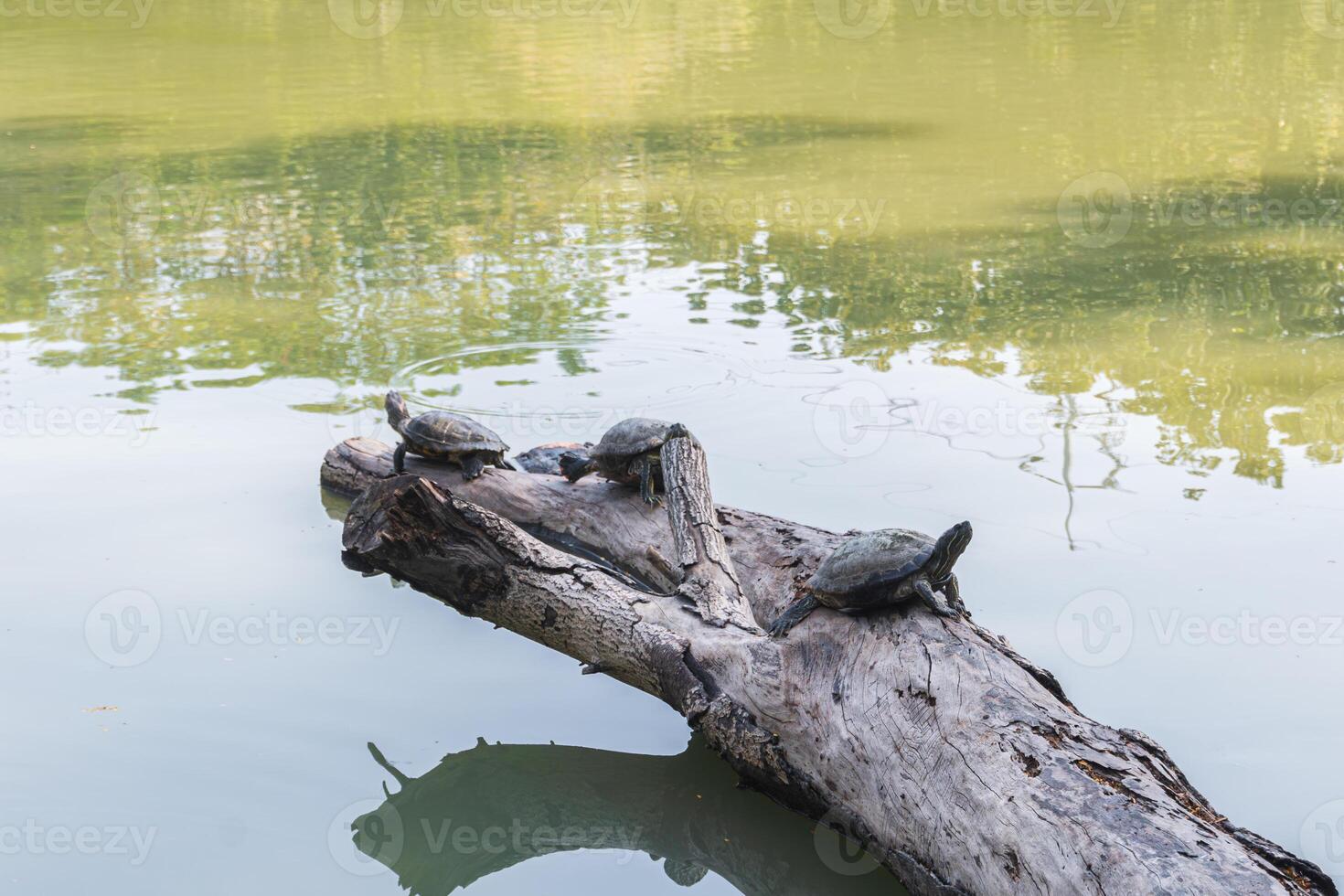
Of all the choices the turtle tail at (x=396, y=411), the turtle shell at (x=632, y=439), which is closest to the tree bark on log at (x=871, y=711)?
the turtle shell at (x=632, y=439)

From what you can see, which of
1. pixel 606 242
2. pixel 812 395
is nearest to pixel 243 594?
pixel 812 395

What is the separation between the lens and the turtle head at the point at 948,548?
3.65 meters

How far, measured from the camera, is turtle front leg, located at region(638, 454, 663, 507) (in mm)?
5090

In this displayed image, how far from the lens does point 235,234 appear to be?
34.0ft

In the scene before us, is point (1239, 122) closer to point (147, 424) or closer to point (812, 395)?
point (812, 395)

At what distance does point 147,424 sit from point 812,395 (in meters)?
3.22

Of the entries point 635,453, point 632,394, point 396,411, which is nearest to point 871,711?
point 635,453

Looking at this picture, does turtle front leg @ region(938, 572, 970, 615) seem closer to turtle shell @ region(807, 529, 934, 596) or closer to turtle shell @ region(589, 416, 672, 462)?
turtle shell @ region(807, 529, 934, 596)

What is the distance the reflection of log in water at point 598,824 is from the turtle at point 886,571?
59 centimetres

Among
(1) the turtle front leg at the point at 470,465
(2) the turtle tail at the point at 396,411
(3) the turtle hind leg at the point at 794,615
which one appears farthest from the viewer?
(2) the turtle tail at the point at 396,411

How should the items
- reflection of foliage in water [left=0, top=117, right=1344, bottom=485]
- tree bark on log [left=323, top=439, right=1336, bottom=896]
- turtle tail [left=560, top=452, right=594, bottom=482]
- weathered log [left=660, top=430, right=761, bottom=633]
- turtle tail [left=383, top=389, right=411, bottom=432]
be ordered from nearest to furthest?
tree bark on log [left=323, top=439, right=1336, bottom=896]
weathered log [left=660, top=430, right=761, bottom=633]
turtle tail [left=560, top=452, right=594, bottom=482]
turtle tail [left=383, top=389, right=411, bottom=432]
reflection of foliage in water [left=0, top=117, right=1344, bottom=485]

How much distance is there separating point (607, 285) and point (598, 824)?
18.4ft

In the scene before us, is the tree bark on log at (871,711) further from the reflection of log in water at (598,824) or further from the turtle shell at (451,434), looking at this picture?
the turtle shell at (451,434)

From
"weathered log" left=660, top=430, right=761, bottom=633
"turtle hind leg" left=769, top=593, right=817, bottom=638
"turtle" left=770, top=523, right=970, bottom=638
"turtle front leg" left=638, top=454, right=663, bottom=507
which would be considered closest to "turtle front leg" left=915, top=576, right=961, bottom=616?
"turtle" left=770, top=523, right=970, bottom=638
